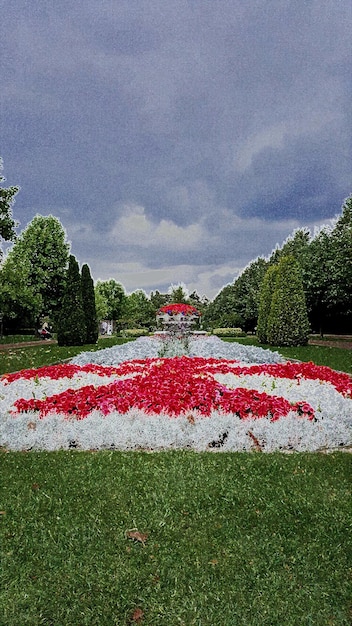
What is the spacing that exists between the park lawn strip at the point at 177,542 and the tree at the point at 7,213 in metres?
16.9

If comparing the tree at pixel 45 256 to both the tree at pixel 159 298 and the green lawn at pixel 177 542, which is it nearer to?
the green lawn at pixel 177 542

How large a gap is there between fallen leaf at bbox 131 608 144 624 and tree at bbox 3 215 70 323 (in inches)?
1075

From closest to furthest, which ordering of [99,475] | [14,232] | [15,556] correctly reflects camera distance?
[15,556], [99,475], [14,232]

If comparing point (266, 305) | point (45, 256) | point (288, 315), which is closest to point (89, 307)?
point (266, 305)

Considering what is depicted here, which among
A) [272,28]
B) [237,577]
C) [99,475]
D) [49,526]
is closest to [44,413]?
[99,475]

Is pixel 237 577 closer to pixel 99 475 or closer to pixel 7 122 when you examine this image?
pixel 99 475

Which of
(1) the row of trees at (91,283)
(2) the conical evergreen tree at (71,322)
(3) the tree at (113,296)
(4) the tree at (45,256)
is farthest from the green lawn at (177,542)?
(3) the tree at (113,296)

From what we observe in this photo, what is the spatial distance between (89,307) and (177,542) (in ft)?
53.5

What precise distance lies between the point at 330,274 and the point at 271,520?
21.9 meters

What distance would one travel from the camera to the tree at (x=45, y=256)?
2833 cm

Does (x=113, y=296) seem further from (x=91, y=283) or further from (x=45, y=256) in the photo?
(x=91, y=283)

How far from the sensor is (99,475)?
318 centimetres

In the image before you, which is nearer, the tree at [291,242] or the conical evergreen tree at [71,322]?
the conical evergreen tree at [71,322]

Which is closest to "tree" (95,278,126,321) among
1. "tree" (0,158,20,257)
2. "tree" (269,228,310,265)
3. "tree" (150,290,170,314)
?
"tree" (150,290,170,314)
